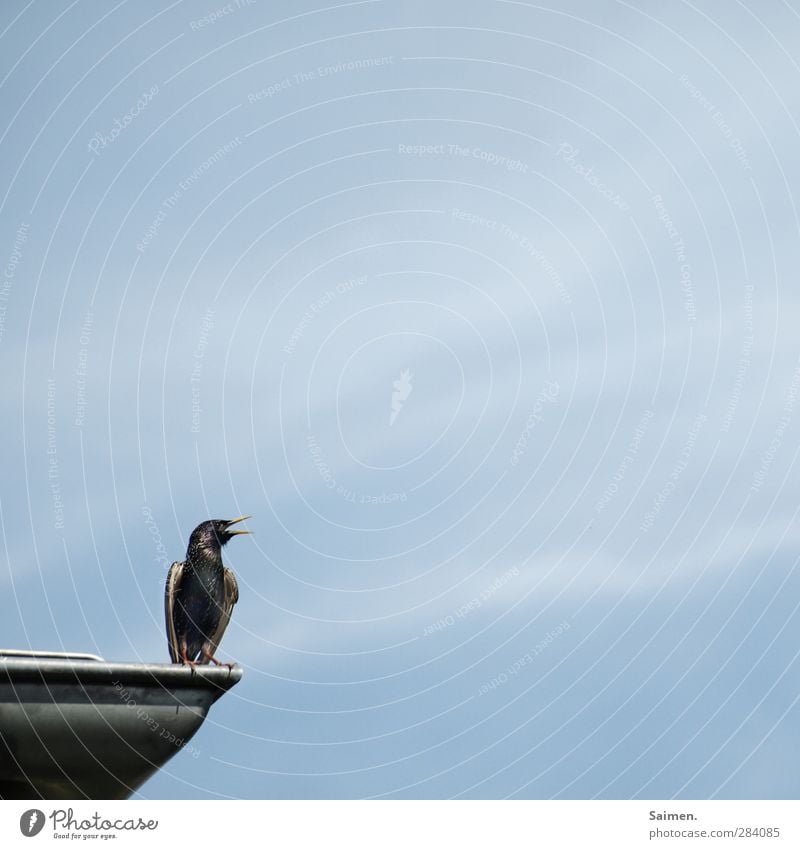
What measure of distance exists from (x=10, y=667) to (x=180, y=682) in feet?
8.83

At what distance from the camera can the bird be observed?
80.0 ft

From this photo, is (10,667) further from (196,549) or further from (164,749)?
(196,549)

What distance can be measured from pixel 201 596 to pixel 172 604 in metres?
0.58
